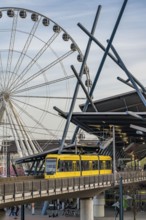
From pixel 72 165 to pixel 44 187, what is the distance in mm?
15393

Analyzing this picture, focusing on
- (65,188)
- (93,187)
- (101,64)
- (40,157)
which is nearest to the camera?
(65,188)

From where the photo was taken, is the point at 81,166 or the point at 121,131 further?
Result: the point at 121,131

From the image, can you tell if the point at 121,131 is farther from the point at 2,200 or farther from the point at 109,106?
the point at 2,200

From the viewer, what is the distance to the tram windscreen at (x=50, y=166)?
55.5 m

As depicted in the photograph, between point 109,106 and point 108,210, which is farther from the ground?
point 109,106

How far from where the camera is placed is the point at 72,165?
5931 centimetres

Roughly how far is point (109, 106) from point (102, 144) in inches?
450

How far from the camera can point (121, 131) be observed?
93562mm

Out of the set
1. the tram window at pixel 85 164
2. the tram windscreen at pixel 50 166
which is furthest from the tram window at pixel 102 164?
the tram windscreen at pixel 50 166

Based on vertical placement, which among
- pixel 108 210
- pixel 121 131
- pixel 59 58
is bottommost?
pixel 108 210

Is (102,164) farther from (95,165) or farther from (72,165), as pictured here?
(72,165)

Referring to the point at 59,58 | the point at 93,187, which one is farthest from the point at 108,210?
the point at 93,187

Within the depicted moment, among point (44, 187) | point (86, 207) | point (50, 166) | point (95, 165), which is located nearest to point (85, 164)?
point (95, 165)

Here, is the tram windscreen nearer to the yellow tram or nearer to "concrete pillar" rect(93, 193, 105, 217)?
the yellow tram
